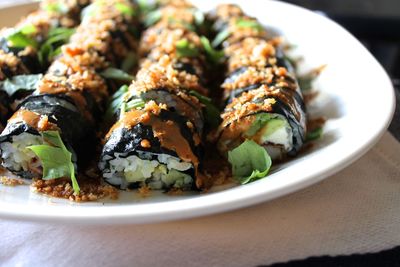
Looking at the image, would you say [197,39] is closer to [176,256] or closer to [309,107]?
[309,107]

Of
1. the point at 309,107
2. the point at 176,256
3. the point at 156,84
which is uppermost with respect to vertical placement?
the point at 156,84

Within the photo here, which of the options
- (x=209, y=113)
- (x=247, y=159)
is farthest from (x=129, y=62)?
(x=247, y=159)

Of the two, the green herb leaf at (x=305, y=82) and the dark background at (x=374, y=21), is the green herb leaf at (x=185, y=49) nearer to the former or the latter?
the green herb leaf at (x=305, y=82)

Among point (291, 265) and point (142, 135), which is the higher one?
point (142, 135)

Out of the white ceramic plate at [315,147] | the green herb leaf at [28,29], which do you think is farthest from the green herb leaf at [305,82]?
the green herb leaf at [28,29]

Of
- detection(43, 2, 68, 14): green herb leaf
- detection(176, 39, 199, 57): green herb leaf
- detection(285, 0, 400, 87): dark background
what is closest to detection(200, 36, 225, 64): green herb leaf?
detection(176, 39, 199, 57): green herb leaf

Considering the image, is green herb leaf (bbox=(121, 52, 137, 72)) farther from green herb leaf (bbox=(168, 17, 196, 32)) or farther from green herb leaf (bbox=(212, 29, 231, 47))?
green herb leaf (bbox=(212, 29, 231, 47))

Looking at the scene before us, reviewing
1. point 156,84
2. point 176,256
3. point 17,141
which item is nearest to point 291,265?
point 176,256
